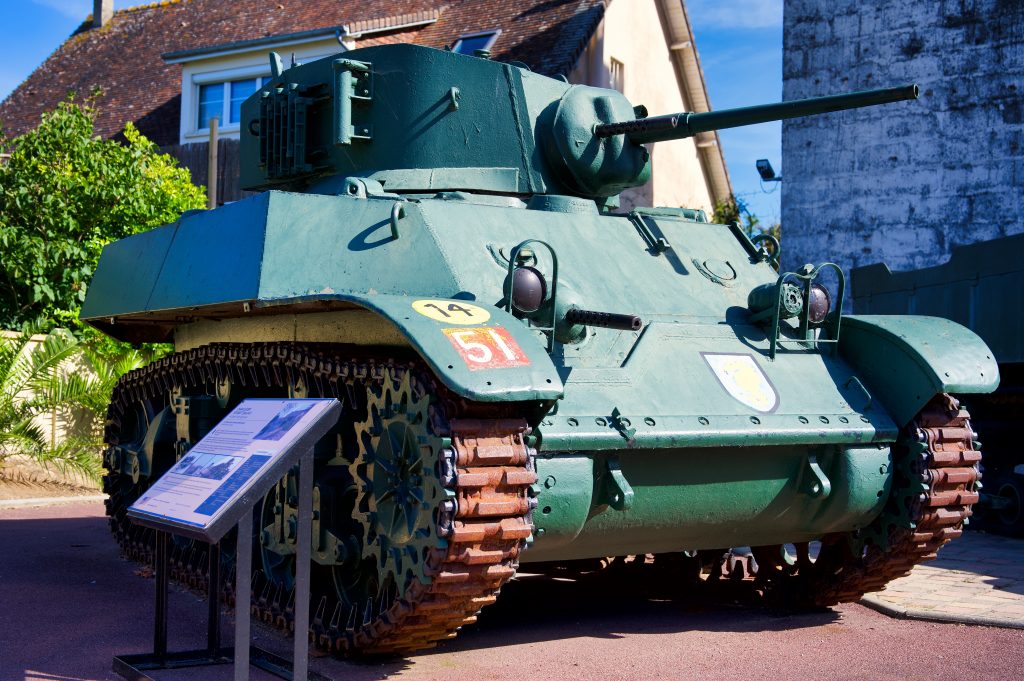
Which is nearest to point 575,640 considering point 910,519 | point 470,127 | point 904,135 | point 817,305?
point 910,519

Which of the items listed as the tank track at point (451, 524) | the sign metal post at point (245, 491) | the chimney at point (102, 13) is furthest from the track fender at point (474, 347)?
the chimney at point (102, 13)

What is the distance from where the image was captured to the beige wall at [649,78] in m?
22.1

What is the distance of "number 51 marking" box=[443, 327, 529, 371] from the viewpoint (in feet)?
16.8

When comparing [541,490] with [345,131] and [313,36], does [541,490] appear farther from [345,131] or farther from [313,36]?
[313,36]

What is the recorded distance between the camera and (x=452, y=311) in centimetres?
546

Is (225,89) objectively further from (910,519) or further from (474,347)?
(474,347)

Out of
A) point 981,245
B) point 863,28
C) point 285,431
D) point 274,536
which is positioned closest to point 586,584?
point 274,536

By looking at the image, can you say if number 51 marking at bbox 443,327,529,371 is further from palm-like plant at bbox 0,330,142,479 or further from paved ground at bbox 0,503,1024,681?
palm-like plant at bbox 0,330,142,479

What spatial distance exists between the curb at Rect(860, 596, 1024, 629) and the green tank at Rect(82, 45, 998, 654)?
1.00 ft

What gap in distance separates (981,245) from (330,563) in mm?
7080

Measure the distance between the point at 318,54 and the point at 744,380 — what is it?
17.1 m

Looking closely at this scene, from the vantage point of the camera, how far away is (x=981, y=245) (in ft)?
35.5

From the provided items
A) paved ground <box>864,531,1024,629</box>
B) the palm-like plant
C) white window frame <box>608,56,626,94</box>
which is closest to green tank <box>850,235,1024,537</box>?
paved ground <box>864,531,1024,629</box>

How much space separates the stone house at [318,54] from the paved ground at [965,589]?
1218 cm
